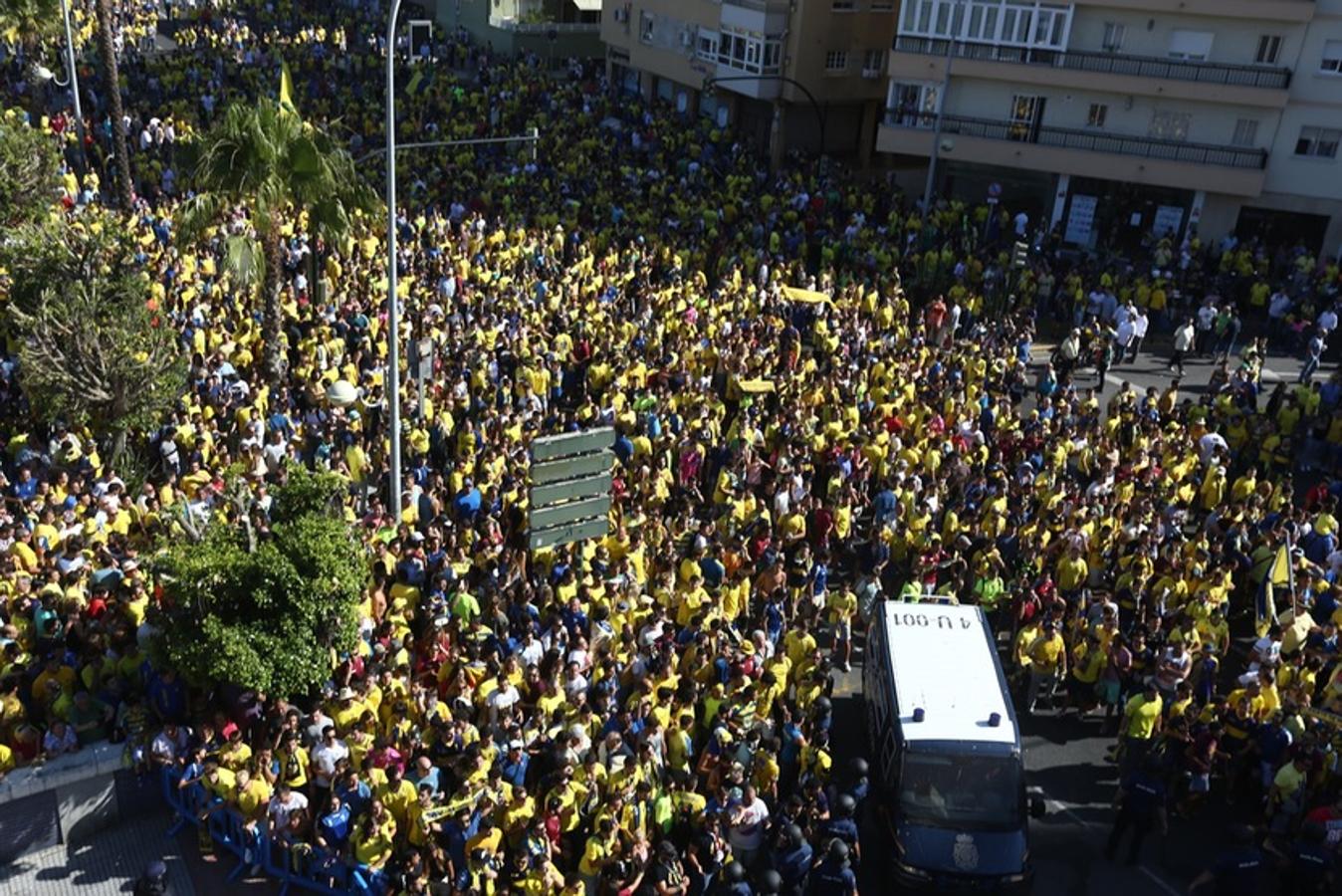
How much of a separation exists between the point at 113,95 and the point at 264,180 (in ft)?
32.9

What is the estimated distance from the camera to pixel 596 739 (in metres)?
12.1

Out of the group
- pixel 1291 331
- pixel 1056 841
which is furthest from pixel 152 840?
pixel 1291 331

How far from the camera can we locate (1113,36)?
33438mm

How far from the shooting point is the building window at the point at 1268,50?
104 ft

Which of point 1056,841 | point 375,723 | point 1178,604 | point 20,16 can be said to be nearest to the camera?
point 375,723

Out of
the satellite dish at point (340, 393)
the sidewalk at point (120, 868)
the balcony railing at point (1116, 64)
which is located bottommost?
the sidewalk at point (120, 868)

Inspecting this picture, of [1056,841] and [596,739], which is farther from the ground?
[596,739]

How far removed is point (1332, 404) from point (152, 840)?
2061 cm

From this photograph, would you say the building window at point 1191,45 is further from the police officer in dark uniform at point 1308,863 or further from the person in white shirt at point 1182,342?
the police officer in dark uniform at point 1308,863

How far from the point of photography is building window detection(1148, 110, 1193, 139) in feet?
109

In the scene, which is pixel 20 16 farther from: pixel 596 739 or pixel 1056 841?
pixel 1056 841

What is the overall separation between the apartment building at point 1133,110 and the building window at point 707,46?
717 centimetres

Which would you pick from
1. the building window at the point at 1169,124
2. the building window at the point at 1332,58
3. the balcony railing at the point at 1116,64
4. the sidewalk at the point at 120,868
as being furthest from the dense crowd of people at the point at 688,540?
the building window at the point at 1332,58

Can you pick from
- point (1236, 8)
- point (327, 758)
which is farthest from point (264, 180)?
point (1236, 8)
